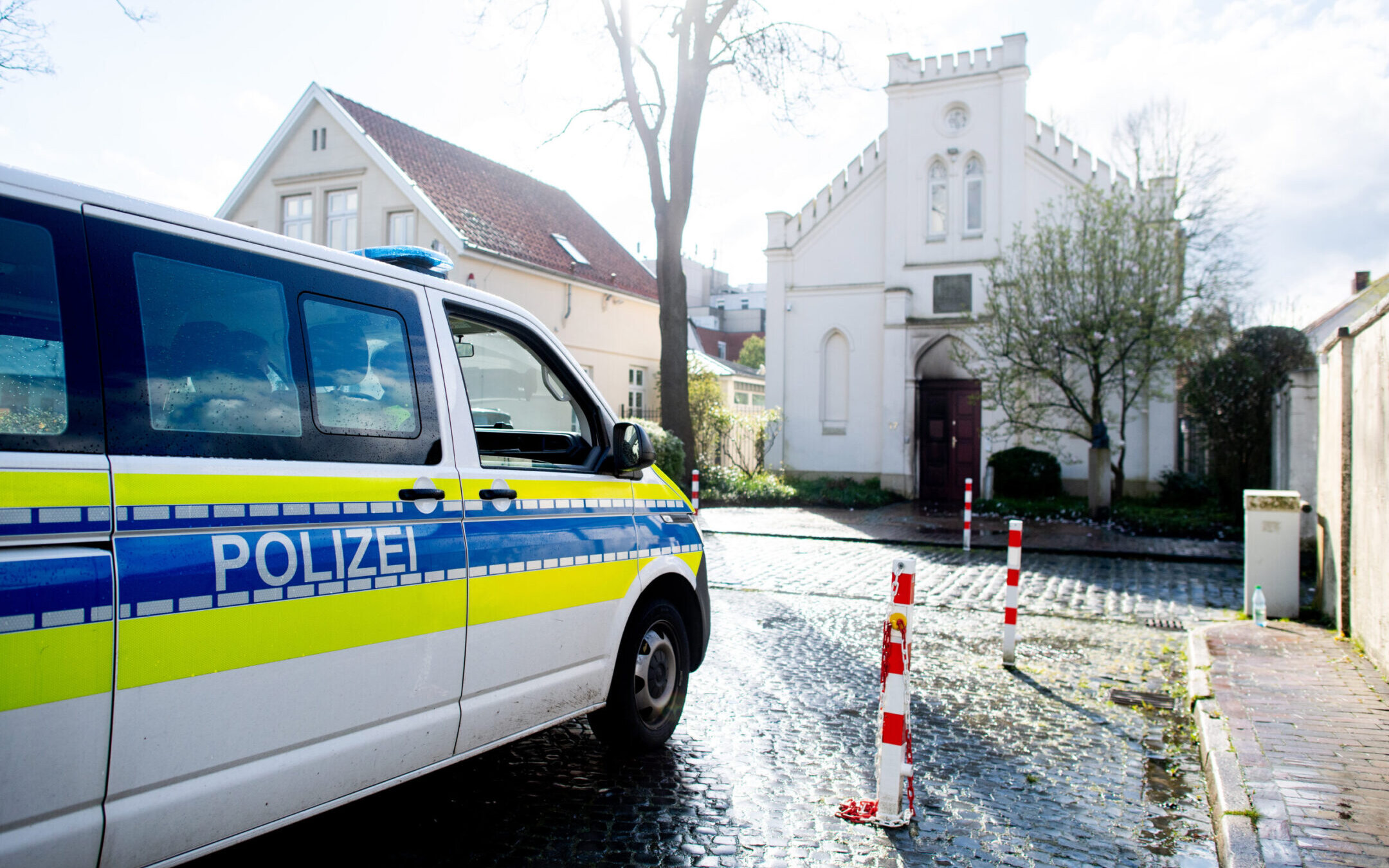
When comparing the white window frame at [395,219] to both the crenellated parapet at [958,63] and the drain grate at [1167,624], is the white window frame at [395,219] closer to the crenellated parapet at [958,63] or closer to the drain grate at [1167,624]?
the crenellated parapet at [958,63]

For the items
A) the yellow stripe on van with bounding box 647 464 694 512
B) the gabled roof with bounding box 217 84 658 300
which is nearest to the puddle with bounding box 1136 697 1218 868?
the yellow stripe on van with bounding box 647 464 694 512

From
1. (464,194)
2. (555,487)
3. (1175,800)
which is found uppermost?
(464,194)

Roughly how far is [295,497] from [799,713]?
3547mm

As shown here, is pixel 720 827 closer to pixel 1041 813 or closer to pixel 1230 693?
pixel 1041 813

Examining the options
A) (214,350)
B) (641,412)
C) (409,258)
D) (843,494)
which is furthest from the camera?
(641,412)

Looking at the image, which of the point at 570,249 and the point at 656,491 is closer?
the point at 656,491

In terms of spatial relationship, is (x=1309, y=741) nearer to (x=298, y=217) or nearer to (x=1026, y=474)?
(x=1026, y=474)

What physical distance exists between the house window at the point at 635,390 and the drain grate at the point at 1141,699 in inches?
→ 917

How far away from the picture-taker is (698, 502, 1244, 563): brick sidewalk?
1320cm

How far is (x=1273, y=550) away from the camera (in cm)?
850

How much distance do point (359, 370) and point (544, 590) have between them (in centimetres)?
115

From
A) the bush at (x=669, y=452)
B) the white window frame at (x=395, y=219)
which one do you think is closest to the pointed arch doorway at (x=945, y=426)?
the bush at (x=669, y=452)

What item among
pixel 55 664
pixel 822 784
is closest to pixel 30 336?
pixel 55 664

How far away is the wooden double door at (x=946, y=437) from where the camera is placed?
2242cm
